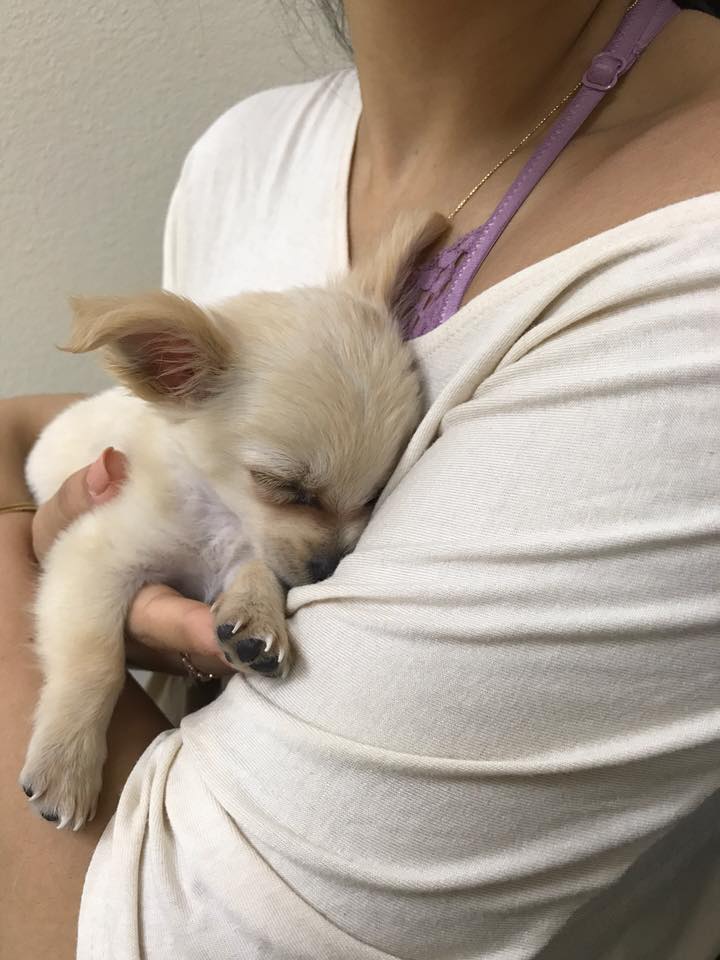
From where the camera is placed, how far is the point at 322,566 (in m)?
1.18

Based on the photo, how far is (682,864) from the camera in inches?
42.1

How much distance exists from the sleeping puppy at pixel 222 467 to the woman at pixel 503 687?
0.14 meters

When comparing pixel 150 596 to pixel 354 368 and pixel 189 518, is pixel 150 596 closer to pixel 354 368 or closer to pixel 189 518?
pixel 189 518

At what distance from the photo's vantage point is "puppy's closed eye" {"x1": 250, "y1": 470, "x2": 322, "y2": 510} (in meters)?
1.22

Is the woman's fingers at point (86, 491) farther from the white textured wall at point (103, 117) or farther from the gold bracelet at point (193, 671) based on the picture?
the white textured wall at point (103, 117)

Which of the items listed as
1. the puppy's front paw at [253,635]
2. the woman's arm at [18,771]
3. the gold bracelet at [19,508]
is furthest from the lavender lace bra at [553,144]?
the gold bracelet at [19,508]

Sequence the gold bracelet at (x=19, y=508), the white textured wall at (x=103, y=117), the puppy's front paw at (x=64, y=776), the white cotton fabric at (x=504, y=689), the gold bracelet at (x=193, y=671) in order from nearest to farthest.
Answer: the white cotton fabric at (x=504, y=689), the puppy's front paw at (x=64, y=776), the gold bracelet at (x=193, y=671), the gold bracelet at (x=19, y=508), the white textured wall at (x=103, y=117)

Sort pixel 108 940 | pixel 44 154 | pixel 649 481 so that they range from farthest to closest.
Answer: pixel 44 154 < pixel 108 940 < pixel 649 481

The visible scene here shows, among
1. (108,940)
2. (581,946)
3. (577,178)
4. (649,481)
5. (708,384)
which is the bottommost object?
(108,940)

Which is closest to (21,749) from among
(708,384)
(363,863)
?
(363,863)

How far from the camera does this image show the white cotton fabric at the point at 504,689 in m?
0.69

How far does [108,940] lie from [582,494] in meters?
0.75

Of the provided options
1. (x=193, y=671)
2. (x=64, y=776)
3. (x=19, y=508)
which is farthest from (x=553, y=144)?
(x=19, y=508)

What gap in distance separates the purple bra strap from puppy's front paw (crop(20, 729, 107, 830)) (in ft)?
2.97
